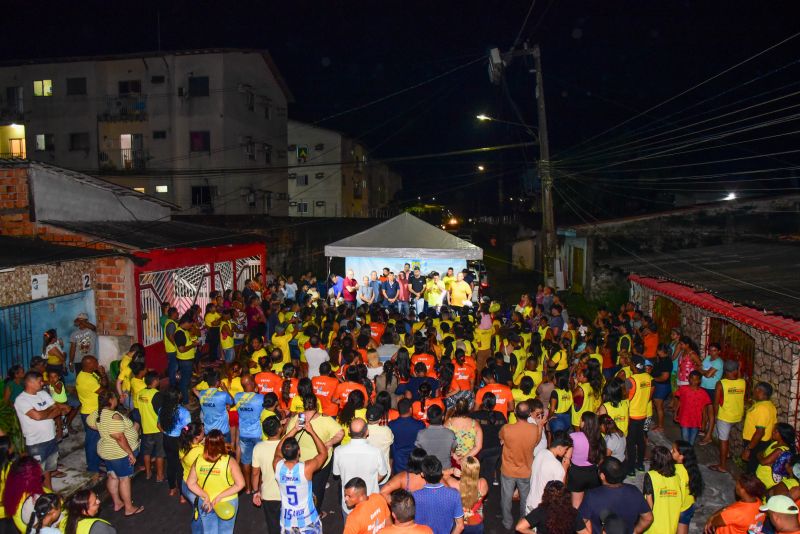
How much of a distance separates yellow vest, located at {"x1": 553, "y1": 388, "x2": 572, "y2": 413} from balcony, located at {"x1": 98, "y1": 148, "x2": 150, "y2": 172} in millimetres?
29466

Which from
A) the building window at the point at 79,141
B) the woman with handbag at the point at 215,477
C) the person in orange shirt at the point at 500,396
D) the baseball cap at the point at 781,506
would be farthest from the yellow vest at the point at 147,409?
the building window at the point at 79,141

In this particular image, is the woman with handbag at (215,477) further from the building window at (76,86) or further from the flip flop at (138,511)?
the building window at (76,86)

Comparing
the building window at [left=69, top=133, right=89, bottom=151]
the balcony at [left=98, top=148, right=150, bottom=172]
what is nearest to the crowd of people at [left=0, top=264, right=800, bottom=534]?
the balcony at [left=98, top=148, right=150, bottom=172]

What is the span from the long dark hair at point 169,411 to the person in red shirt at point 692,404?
262 inches

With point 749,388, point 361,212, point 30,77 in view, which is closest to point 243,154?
point 30,77

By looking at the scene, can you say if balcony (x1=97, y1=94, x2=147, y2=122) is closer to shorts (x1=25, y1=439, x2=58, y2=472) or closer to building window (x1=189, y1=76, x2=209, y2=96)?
building window (x1=189, y1=76, x2=209, y2=96)

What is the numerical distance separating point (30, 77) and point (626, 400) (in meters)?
35.8

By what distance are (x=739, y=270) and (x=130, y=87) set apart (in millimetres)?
31083

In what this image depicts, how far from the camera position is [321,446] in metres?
5.39

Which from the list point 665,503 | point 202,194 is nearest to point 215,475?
point 665,503

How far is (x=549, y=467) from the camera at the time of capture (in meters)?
5.20

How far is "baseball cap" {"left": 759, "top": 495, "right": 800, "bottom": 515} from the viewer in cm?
386

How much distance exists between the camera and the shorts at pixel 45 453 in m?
6.36

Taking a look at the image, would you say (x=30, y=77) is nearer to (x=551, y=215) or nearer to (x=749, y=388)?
(x=551, y=215)
